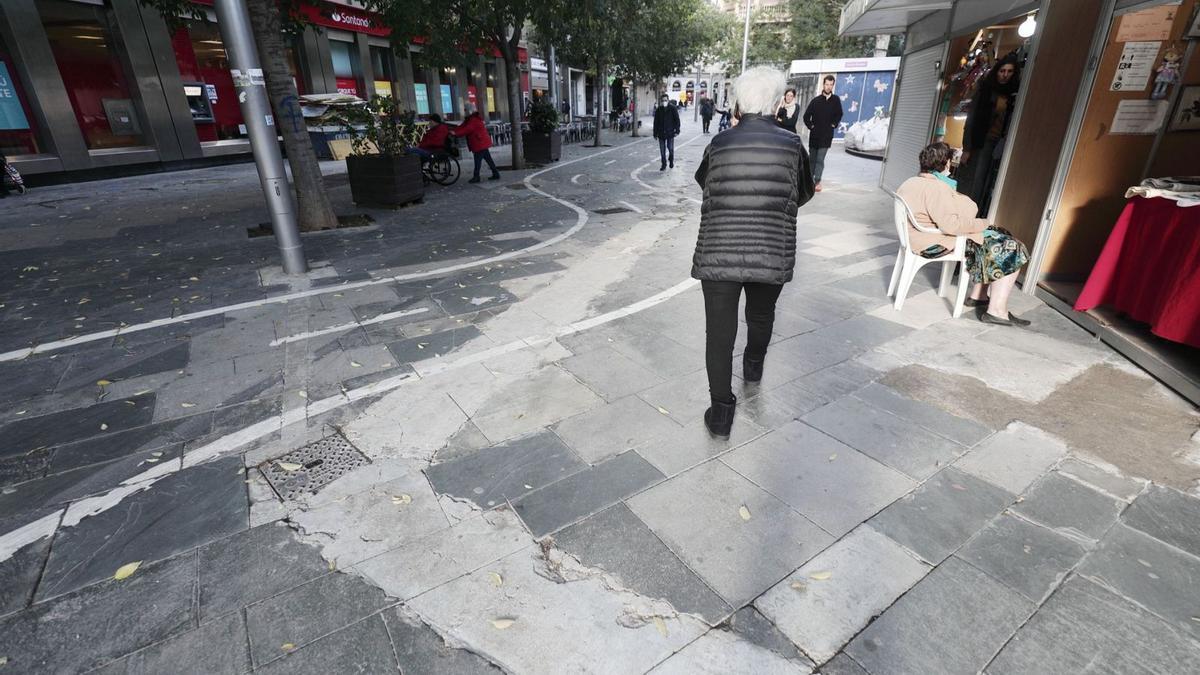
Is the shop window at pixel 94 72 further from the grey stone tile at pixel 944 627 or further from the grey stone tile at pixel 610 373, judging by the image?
the grey stone tile at pixel 944 627

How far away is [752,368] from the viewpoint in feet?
12.6

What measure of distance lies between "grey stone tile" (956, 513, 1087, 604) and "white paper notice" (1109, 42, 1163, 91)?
180 inches

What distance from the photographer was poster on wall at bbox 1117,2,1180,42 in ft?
15.4

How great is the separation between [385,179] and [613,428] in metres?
8.21

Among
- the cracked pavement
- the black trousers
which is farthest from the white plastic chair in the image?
the black trousers

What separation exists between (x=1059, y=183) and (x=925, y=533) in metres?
4.44

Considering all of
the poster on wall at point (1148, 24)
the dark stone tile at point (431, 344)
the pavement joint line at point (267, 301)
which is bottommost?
the dark stone tile at point (431, 344)

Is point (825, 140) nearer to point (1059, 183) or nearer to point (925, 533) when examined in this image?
point (1059, 183)

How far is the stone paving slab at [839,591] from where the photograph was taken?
6.97 ft

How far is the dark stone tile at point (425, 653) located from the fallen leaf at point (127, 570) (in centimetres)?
122

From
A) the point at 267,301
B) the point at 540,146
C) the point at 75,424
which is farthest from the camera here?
the point at 540,146

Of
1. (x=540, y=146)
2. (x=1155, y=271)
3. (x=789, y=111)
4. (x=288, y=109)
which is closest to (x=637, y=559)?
(x=1155, y=271)

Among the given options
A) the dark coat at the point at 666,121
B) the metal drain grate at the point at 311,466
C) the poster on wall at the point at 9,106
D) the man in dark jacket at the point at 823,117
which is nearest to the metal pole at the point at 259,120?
the metal drain grate at the point at 311,466

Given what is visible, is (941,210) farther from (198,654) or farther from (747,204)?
(198,654)
